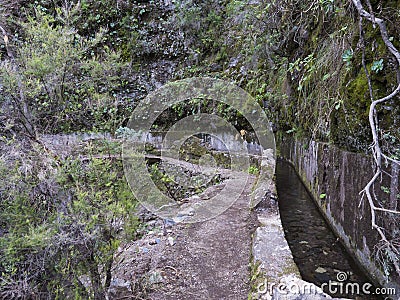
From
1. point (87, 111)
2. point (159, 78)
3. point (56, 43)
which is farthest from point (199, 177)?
point (159, 78)

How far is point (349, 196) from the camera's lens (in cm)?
442

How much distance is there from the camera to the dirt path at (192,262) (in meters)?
3.22

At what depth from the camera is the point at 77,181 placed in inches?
114

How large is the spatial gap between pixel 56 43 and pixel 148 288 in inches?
119

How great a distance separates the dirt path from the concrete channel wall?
4.74 feet

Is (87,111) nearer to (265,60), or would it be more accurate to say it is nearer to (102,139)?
(102,139)
